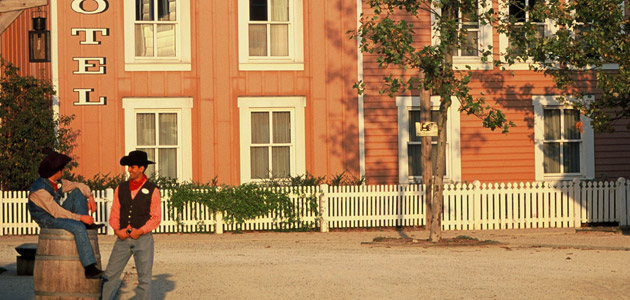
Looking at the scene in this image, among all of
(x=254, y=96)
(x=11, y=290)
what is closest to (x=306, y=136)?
(x=254, y=96)

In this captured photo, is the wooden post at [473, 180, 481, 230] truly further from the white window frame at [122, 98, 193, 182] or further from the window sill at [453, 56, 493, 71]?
the white window frame at [122, 98, 193, 182]

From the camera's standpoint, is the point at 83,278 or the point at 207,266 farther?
the point at 207,266

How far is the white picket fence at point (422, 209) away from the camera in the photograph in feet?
78.2

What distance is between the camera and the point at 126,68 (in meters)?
25.1

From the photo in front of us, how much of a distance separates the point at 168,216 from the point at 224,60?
161 inches

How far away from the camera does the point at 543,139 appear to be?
2694 centimetres

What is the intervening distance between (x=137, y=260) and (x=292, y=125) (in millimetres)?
14964

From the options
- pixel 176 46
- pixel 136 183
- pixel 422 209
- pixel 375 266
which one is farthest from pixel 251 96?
pixel 136 183

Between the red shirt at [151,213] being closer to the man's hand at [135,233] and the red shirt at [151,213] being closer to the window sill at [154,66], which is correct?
the man's hand at [135,233]

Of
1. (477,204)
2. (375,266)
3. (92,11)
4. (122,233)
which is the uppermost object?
(92,11)

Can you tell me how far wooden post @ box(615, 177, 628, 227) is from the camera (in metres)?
25.1

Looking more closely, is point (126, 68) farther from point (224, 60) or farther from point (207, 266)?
point (207, 266)

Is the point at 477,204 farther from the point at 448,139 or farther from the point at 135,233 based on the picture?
the point at 135,233

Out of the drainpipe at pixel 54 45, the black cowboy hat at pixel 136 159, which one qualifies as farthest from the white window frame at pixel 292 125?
the black cowboy hat at pixel 136 159
